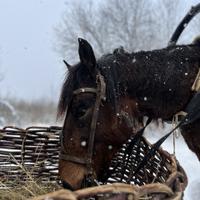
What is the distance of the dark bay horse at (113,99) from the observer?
2344mm

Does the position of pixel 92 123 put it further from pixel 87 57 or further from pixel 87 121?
pixel 87 57

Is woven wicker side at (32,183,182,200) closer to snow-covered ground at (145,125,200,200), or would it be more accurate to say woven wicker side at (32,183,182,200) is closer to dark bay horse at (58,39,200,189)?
dark bay horse at (58,39,200,189)

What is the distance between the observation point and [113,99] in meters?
2.39

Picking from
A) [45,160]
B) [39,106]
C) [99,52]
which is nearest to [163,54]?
[45,160]

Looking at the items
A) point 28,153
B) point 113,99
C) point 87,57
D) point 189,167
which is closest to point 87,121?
point 113,99

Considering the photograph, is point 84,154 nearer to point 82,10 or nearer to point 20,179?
point 20,179

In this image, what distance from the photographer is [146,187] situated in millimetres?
1489

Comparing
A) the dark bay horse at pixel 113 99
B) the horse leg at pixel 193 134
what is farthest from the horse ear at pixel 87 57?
the horse leg at pixel 193 134

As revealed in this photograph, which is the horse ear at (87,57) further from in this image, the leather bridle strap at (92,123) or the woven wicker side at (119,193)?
the woven wicker side at (119,193)

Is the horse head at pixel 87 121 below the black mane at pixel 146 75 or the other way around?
below

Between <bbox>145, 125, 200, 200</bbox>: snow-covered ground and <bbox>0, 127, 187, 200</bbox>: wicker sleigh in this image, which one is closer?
<bbox>0, 127, 187, 200</bbox>: wicker sleigh

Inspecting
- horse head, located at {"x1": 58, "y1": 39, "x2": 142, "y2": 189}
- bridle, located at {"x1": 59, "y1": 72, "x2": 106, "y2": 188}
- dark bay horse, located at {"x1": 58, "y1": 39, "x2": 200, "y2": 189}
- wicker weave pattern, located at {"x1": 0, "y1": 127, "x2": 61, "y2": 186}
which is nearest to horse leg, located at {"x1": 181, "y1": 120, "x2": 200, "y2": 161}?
dark bay horse, located at {"x1": 58, "y1": 39, "x2": 200, "y2": 189}

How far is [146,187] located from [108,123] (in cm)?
94

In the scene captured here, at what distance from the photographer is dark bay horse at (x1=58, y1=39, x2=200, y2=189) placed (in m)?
2.34
